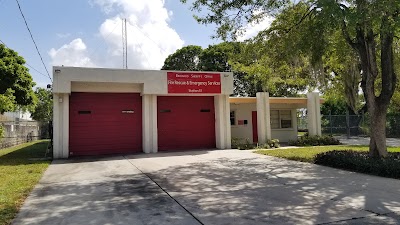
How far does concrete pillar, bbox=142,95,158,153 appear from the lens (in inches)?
625

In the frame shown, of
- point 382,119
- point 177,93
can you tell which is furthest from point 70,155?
point 382,119

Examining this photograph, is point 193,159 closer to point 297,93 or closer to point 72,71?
point 72,71

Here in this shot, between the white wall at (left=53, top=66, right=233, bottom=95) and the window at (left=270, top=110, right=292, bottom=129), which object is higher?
the white wall at (left=53, top=66, right=233, bottom=95)

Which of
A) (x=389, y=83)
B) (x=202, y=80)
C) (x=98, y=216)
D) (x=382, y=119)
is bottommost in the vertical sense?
(x=98, y=216)

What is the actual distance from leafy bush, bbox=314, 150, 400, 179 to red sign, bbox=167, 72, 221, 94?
6916mm

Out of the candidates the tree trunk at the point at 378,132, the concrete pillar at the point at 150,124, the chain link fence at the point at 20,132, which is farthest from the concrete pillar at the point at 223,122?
the chain link fence at the point at 20,132

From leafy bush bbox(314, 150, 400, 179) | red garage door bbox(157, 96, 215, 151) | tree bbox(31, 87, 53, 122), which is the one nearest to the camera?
leafy bush bbox(314, 150, 400, 179)

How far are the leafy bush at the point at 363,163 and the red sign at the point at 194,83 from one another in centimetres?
692

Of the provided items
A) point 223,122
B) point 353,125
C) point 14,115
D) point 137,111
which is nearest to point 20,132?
point 137,111

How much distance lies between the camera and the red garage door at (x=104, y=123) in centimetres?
1546

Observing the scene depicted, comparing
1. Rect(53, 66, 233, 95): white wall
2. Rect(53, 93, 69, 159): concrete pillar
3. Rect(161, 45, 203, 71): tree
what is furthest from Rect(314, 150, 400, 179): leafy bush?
Rect(161, 45, 203, 71): tree

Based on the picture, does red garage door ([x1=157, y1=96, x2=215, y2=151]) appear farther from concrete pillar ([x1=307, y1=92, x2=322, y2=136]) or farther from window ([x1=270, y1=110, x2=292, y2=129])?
concrete pillar ([x1=307, y1=92, x2=322, y2=136])

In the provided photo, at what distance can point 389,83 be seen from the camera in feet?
34.3

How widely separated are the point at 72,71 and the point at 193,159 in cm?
645
